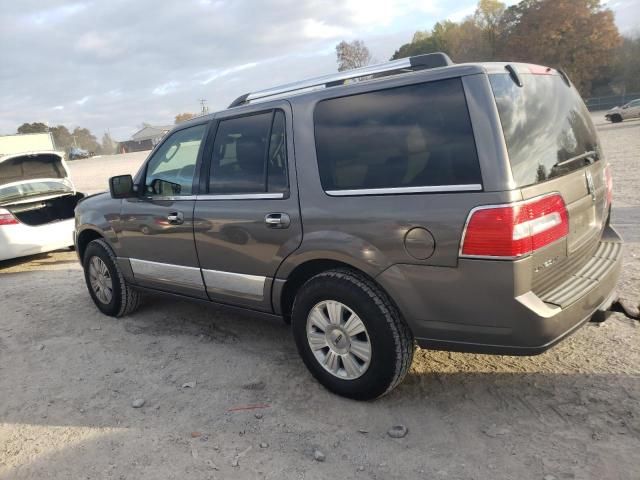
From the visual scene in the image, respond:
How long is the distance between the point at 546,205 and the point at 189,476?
233 centimetres

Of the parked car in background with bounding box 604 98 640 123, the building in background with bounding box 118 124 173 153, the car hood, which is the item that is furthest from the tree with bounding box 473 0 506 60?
the car hood

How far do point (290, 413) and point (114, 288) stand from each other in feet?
8.50

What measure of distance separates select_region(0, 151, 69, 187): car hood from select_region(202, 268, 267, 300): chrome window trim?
5780 mm

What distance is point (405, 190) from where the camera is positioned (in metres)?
2.82

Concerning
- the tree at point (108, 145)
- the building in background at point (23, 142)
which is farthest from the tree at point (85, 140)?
the building in background at point (23, 142)

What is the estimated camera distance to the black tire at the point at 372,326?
9.74 feet

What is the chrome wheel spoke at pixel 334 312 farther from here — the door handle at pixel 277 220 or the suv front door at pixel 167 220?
the suv front door at pixel 167 220

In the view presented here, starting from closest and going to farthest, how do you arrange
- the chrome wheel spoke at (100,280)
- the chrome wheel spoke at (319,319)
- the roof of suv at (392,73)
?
the roof of suv at (392,73)
the chrome wheel spoke at (319,319)
the chrome wheel spoke at (100,280)

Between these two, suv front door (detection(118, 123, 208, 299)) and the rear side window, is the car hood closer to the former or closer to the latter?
suv front door (detection(118, 123, 208, 299))

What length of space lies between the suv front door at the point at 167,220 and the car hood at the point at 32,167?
465 cm

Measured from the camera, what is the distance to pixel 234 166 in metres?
3.76

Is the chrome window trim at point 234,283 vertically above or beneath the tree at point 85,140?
beneath

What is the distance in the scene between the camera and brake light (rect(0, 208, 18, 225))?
7340mm

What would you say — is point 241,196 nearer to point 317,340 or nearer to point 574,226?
point 317,340
